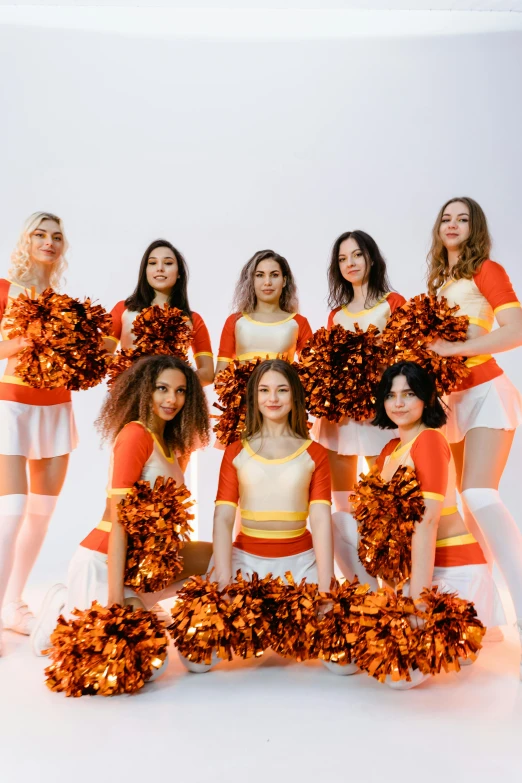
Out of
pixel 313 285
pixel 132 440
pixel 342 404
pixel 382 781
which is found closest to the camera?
pixel 382 781

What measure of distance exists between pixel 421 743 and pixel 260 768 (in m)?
0.56

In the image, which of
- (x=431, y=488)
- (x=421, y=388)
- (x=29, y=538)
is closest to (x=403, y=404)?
(x=421, y=388)

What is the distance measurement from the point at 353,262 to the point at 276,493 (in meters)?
1.24

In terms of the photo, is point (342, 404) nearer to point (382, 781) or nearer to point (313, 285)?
point (382, 781)

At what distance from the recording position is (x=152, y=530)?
11.1 feet

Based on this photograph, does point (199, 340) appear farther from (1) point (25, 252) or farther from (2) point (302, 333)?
(1) point (25, 252)

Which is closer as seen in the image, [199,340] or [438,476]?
[438,476]

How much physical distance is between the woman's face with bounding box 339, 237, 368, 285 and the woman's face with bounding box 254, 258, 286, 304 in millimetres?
329

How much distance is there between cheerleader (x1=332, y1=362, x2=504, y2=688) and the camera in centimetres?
340

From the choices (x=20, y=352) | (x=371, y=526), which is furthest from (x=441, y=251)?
(x=20, y=352)

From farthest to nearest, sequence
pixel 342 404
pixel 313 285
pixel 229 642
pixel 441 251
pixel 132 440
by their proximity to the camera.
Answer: pixel 313 285 < pixel 441 251 < pixel 342 404 < pixel 132 440 < pixel 229 642

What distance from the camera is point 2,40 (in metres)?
6.19

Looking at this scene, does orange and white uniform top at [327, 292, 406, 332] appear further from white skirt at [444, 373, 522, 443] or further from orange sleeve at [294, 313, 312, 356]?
white skirt at [444, 373, 522, 443]

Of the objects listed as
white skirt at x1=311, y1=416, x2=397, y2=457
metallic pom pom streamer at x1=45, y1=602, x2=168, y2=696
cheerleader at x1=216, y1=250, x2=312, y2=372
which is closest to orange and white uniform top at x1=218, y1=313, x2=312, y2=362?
cheerleader at x1=216, y1=250, x2=312, y2=372
